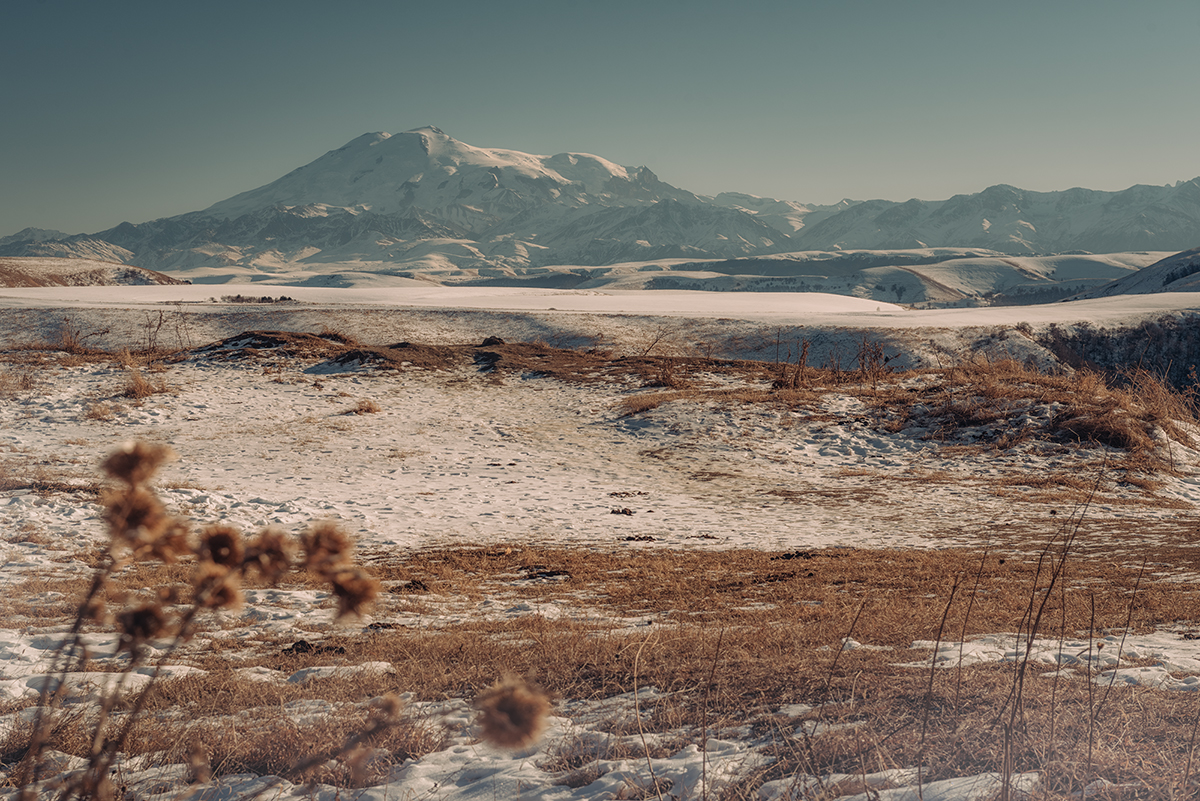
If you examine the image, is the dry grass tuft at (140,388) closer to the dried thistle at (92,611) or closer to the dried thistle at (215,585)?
the dried thistle at (92,611)

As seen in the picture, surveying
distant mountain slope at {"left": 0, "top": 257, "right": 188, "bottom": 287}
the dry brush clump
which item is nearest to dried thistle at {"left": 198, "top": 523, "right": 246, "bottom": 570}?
the dry brush clump

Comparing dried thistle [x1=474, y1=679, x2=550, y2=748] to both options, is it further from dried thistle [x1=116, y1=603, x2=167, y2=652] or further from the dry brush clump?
Answer: dried thistle [x1=116, y1=603, x2=167, y2=652]

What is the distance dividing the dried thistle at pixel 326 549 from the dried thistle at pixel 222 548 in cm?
11

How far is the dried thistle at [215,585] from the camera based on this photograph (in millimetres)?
1223

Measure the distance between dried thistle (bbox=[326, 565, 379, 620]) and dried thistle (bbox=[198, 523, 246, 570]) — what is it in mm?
171

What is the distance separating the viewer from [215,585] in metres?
1.24

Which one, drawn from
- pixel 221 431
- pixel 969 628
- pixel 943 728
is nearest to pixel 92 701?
pixel 943 728

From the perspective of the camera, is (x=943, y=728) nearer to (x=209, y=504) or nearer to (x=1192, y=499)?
(x=209, y=504)

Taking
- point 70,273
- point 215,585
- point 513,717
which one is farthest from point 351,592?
point 70,273

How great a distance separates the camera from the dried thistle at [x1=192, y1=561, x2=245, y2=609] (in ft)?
4.01

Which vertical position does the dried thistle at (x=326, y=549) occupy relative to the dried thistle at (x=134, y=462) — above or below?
below

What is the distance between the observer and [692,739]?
3.30 metres

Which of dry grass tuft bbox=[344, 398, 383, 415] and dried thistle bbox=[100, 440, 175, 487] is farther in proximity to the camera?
dry grass tuft bbox=[344, 398, 383, 415]

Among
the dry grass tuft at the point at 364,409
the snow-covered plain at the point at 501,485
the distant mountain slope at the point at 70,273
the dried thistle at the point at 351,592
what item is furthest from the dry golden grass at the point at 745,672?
the distant mountain slope at the point at 70,273
